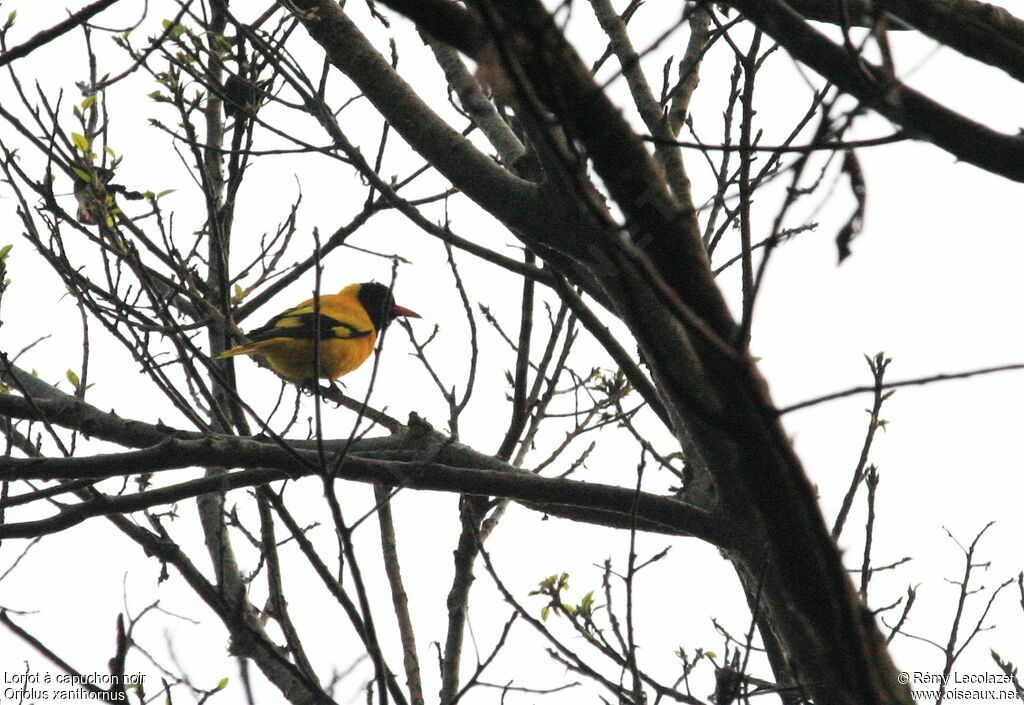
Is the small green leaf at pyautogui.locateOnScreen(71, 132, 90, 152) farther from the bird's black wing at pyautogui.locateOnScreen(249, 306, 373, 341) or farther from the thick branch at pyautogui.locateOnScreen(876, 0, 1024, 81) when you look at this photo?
the thick branch at pyautogui.locateOnScreen(876, 0, 1024, 81)

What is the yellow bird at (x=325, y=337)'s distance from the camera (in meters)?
6.19

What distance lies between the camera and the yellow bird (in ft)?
20.3

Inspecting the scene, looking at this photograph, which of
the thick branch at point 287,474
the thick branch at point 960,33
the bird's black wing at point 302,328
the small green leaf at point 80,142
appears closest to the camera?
the thick branch at point 960,33

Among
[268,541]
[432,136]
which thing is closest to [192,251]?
[268,541]

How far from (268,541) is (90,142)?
6.85 ft

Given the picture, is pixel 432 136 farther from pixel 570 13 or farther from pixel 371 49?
pixel 570 13

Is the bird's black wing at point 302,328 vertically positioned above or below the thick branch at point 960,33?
above

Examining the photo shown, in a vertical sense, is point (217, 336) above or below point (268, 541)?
above

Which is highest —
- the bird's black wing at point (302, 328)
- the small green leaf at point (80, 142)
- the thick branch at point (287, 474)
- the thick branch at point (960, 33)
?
the bird's black wing at point (302, 328)

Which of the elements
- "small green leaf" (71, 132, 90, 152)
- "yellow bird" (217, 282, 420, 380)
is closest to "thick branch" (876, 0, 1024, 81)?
"small green leaf" (71, 132, 90, 152)

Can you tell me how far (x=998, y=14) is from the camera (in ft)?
7.46

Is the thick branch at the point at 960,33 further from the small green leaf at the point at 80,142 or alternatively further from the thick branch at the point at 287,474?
the small green leaf at the point at 80,142

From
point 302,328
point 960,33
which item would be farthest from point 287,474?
point 302,328

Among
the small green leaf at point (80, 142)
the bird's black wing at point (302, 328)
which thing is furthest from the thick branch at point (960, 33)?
the bird's black wing at point (302, 328)
